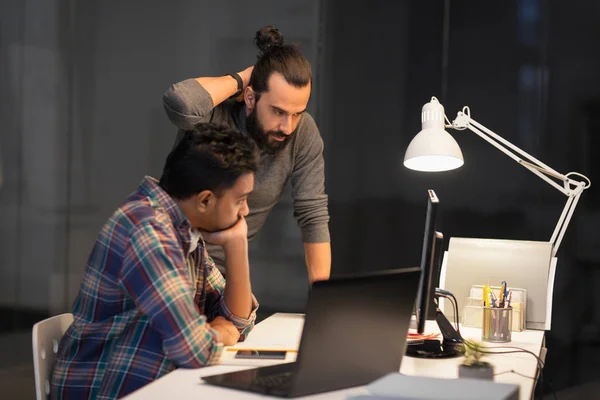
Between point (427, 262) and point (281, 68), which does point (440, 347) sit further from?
point (281, 68)

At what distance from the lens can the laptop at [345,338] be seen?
1358mm

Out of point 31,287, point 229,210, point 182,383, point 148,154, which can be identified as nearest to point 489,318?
point 229,210

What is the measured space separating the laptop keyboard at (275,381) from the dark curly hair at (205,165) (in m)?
0.43

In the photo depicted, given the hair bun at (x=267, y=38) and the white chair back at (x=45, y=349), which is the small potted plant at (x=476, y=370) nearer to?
the white chair back at (x=45, y=349)

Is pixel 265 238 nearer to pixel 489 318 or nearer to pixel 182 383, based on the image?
pixel 489 318

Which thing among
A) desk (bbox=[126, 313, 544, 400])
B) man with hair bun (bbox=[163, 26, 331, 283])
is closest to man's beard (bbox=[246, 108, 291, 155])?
man with hair bun (bbox=[163, 26, 331, 283])

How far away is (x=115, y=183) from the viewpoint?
379cm

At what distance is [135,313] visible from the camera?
5.19 ft

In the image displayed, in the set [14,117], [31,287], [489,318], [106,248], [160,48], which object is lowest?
[31,287]

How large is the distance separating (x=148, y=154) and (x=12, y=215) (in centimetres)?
70

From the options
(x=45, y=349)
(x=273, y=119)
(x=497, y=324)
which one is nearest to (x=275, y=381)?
(x=45, y=349)

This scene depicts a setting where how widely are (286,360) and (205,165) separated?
0.46 m

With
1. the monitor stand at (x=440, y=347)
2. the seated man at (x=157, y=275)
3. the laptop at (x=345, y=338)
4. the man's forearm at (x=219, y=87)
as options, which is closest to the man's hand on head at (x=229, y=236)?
the seated man at (x=157, y=275)

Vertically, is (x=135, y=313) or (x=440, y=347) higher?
(x=135, y=313)
